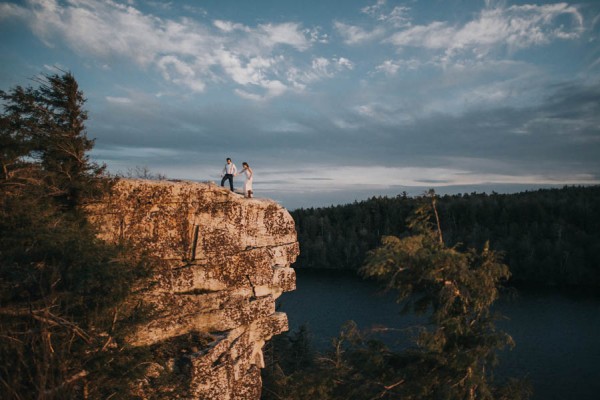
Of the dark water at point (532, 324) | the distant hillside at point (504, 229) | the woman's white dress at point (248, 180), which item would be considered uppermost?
the woman's white dress at point (248, 180)

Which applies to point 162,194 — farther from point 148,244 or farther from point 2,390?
point 2,390

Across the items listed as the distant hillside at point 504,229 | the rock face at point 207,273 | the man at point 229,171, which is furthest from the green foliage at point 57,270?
the distant hillside at point 504,229

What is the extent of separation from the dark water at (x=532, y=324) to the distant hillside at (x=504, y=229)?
6.16 meters

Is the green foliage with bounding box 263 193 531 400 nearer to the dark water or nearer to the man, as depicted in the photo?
the dark water

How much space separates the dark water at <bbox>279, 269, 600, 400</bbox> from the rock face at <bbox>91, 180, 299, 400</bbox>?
4049mm

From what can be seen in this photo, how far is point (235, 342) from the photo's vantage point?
26.6ft

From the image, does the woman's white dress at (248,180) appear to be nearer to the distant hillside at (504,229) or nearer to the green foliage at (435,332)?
the green foliage at (435,332)

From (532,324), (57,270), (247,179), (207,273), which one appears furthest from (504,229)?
(57,270)

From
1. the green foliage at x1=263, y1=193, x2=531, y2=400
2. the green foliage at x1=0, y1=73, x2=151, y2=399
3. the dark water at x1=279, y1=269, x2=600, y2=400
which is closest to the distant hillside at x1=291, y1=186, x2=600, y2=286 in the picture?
the dark water at x1=279, y1=269, x2=600, y2=400

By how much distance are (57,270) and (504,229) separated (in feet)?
193

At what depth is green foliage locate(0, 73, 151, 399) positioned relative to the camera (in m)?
4.60

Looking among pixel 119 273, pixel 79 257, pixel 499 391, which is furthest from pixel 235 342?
pixel 499 391

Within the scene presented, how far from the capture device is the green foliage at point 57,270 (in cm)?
460

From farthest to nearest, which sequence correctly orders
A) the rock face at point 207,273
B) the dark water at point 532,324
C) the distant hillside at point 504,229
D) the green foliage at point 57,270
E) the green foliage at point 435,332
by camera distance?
the distant hillside at point 504,229, the dark water at point 532,324, the rock face at point 207,273, the green foliage at point 435,332, the green foliage at point 57,270
